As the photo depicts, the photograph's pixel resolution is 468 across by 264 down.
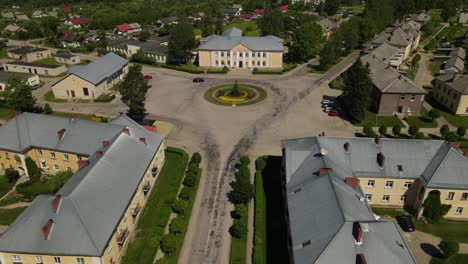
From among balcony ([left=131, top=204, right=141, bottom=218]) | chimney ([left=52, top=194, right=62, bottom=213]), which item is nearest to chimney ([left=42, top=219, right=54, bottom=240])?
chimney ([left=52, top=194, right=62, bottom=213])

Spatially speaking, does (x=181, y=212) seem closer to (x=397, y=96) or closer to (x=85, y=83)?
(x=397, y=96)

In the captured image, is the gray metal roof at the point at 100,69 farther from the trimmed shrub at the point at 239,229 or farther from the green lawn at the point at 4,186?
the trimmed shrub at the point at 239,229

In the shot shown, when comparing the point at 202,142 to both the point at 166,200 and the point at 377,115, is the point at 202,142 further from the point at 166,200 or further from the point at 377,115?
the point at 377,115

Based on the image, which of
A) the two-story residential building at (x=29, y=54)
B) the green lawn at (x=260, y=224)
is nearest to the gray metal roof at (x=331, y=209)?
the green lawn at (x=260, y=224)

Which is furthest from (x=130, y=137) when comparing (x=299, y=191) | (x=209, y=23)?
(x=209, y=23)

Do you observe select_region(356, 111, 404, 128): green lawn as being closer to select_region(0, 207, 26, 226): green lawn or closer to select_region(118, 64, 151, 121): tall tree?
select_region(118, 64, 151, 121): tall tree

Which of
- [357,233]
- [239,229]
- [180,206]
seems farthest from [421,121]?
A: [180,206]
